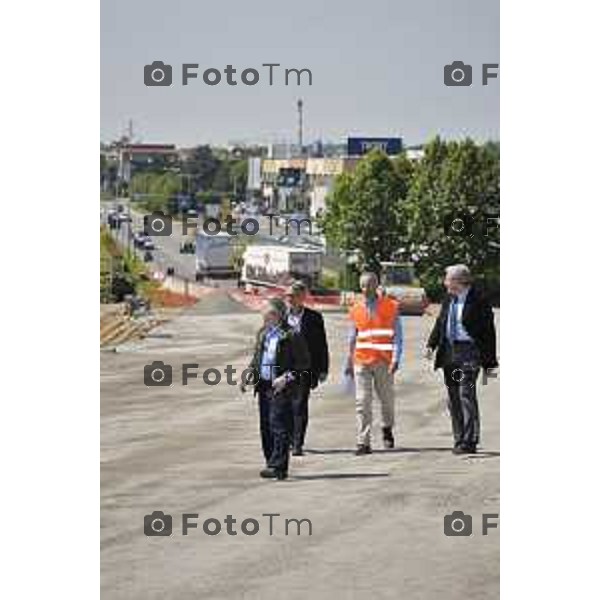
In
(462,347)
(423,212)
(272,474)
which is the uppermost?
(423,212)

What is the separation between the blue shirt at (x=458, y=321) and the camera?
7249mm

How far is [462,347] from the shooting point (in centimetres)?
728

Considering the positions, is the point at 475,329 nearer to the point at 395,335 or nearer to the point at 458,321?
the point at 458,321

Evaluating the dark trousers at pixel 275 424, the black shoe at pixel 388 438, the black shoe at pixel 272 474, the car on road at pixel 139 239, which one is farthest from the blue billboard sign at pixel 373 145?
the black shoe at pixel 272 474

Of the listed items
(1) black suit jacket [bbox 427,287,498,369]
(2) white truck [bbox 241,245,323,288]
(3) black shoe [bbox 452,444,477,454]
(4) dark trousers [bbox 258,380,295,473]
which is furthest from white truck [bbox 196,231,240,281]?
(3) black shoe [bbox 452,444,477,454]

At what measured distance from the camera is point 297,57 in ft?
23.4

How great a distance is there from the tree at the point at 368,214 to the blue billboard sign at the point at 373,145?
0.04 m

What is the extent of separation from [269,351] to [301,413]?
0.93 feet

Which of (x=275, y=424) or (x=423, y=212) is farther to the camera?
(x=423, y=212)

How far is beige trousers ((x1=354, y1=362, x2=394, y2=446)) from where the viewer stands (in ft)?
23.9

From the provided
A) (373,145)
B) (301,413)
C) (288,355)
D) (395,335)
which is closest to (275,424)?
(301,413)
